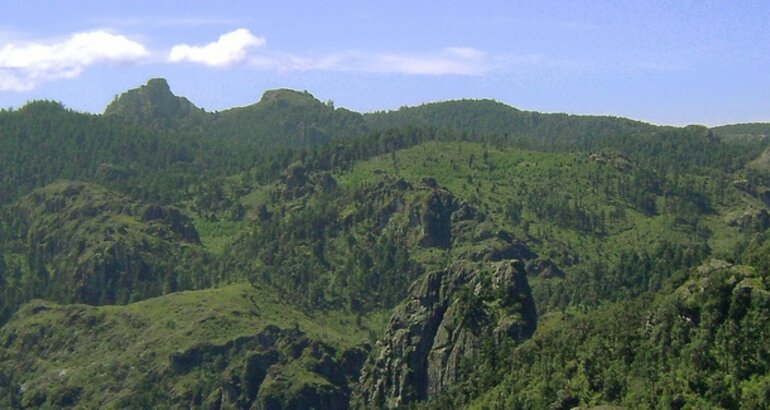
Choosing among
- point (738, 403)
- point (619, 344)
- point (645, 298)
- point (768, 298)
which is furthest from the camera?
point (645, 298)

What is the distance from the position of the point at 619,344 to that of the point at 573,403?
12.6 metres

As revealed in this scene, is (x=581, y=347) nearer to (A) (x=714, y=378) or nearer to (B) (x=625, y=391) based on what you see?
(B) (x=625, y=391)

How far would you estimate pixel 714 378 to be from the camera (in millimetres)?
154000

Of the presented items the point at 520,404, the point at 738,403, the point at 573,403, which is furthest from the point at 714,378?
the point at 520,404

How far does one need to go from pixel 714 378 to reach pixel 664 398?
264 inches

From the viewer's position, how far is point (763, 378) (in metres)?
152

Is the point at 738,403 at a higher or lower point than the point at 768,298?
lower

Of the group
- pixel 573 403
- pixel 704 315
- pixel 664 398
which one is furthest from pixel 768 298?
pixel 573 403

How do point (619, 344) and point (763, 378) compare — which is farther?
point (619, 344)

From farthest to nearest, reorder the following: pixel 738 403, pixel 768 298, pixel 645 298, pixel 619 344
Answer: pixel 645 298 < pixel 619 344 < pixel 768 298 < pixel 738 403

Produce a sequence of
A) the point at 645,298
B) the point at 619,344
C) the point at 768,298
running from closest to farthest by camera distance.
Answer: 1. the point at 768,298
2. the point at 619,344
3. the point at 645,298

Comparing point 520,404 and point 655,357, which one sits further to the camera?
point 520,404

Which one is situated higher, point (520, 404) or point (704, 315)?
point (704, 315)

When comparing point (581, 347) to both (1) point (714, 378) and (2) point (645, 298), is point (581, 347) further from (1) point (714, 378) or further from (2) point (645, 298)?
(1) point (714, 378)
